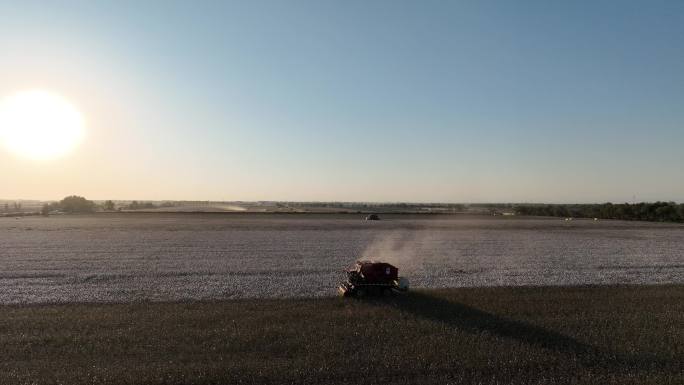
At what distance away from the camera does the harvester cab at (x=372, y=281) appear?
18.4m

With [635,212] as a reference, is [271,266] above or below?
below

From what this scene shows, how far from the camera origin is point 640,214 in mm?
99812

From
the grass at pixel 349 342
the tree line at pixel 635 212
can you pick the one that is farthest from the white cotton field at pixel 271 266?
the tree line at pixel 635 212

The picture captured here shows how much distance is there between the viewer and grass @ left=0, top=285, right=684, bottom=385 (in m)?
10.1

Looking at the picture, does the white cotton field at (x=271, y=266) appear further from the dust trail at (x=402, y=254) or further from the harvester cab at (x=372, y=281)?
the harvester cab at (x=372, y=281)

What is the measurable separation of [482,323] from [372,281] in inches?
196

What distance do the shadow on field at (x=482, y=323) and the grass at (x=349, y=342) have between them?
34 mm

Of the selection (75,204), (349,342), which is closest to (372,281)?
(349,342)

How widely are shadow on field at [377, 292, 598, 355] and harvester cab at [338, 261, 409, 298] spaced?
0.59 meters

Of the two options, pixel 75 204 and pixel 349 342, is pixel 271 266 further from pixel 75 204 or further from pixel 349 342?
pixel 75 204

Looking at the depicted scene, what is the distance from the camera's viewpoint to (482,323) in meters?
14.3

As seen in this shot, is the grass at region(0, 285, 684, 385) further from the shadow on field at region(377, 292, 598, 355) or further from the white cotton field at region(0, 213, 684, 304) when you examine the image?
the white cotton field at region(0, 213, 684, 304)

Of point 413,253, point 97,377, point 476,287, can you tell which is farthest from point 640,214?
point 97,377

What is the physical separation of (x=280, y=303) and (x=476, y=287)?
28.0 ft
